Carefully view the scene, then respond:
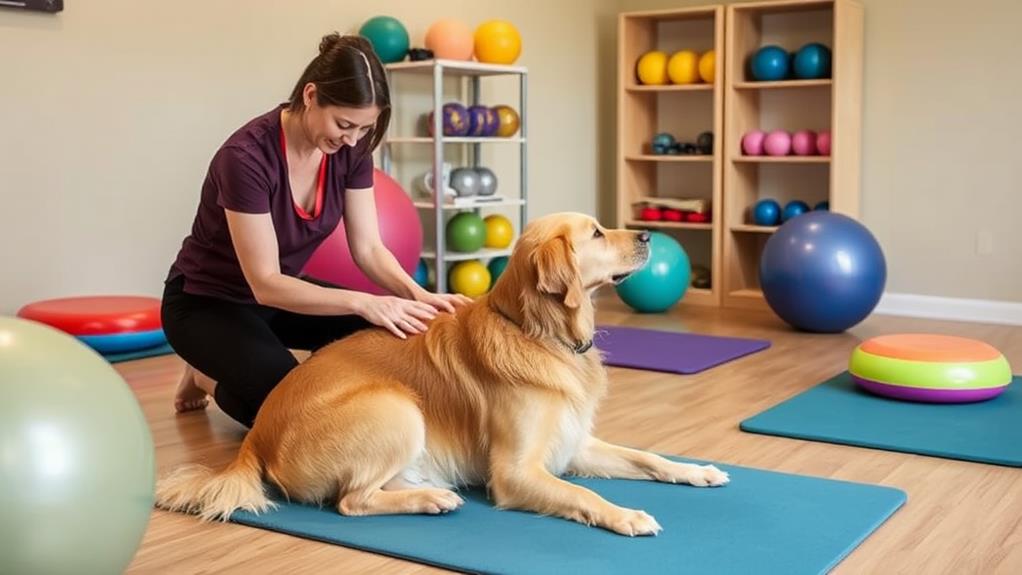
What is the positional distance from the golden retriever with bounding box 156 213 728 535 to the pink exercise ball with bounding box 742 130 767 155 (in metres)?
3.92

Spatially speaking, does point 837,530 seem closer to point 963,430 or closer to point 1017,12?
point 963,430

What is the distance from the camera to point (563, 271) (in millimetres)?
2523

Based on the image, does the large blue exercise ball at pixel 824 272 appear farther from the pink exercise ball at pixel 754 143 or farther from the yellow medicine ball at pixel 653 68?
the yellow medicine ball at pixel 653 68

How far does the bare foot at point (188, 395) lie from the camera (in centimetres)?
375

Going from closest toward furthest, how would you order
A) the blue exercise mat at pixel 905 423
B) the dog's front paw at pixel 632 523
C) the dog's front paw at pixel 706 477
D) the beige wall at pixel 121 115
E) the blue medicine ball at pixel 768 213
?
the dog's front paw at pixel 632 523, the dog's front paw at pixel 706 477, the blue exercise mat at pixel 905 423, the beige wall at pixel 121 115, the blue medicine ball at pixel 768 213

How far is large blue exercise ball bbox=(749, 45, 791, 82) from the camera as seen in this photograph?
20.6 feet

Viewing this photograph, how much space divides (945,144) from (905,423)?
119 inches

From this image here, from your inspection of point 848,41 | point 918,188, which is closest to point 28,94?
point 848,41

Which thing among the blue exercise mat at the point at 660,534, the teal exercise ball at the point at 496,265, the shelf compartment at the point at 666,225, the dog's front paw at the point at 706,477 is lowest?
the blue exercise mat at the point at 660,534

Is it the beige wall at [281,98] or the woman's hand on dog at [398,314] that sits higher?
the beige wall at [281,98]

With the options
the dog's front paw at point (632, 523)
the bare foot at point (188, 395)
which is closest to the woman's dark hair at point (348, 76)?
the dog's front paw at point (632, 523)

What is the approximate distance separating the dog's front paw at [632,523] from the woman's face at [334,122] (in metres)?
1.07

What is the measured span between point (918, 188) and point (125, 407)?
510 cm

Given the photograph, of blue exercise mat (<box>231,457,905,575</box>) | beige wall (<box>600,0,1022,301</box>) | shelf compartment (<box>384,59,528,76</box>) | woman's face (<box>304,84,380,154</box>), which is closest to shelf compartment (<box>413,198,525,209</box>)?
shelf compartment (<box>384,59,528,76</box>)
